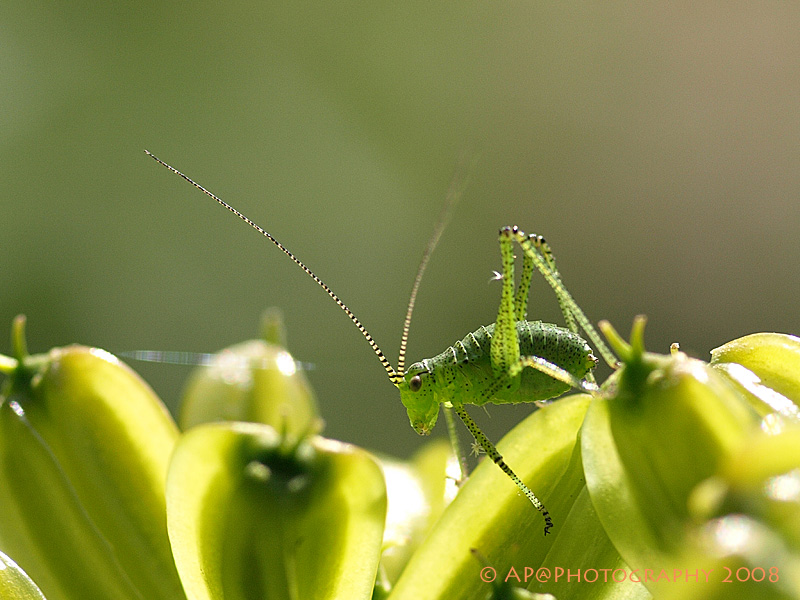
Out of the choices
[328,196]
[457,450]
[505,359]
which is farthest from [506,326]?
[328,196]

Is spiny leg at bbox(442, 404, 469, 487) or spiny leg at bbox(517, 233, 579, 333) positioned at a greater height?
spiny leg at bbox(517, 233, 579, 333)

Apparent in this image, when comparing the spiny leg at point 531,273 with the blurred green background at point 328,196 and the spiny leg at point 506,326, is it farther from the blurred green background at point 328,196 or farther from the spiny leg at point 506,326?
the blurred green background at point 328,196

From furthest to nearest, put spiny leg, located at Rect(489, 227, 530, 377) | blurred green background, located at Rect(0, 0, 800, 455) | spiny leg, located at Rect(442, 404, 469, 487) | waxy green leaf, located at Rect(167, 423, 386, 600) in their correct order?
blurred green background, located at Rect(0, 0, 800, 455), spiny leg, located at Rect(489, 227, 530, 377), spiny leg, located at Rect(442, 404, 469, 487), waxy green leaf, located at Rect(167, 423, 386, 600)

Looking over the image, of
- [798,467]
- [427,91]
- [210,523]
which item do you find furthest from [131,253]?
[798,467]

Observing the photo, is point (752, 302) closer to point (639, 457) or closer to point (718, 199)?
point (718, 199)

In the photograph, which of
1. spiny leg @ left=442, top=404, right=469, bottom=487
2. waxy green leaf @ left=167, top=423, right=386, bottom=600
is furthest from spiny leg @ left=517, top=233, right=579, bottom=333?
waxy green leaf @ left=167, top=423, right=386, bottom=600

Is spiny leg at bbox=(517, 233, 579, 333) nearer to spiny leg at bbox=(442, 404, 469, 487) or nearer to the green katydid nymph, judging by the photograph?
the green katydid nymph

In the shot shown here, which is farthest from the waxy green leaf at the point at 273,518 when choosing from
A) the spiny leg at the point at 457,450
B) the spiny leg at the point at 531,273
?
the spiny leg at the point at 531,273

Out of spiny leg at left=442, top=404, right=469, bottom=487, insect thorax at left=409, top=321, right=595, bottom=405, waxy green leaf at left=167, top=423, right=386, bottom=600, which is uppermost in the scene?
waxy green leaf at left=167, top=423, right=386, bottom=600
